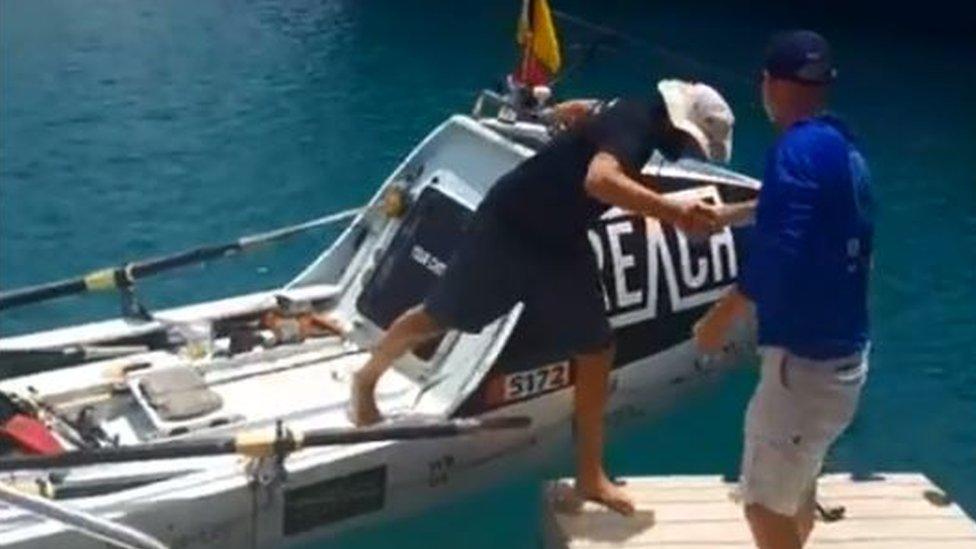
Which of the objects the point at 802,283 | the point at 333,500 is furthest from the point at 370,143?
the point at 802,283

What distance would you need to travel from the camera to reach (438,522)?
8570 mm

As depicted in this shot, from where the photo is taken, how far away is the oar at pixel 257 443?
7.09 metres

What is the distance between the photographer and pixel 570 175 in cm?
762

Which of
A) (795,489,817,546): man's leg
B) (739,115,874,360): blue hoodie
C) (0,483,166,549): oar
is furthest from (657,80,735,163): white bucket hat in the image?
(0,483,166,549): oar

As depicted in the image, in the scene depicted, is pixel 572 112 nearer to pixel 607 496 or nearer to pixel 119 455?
pixel 607 496

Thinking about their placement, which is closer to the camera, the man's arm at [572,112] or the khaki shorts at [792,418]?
the khaki shorts at [792,418]

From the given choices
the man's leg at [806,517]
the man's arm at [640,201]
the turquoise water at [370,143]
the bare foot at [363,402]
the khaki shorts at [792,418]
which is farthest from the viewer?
the turquoise water at [370,143]

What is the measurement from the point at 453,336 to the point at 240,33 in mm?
12692

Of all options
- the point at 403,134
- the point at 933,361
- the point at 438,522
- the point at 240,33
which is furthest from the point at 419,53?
the point at 438,522

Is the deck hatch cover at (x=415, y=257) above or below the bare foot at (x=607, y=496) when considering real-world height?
above

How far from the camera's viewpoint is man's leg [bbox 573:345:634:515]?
305 inches

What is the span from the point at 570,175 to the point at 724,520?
5.23ft

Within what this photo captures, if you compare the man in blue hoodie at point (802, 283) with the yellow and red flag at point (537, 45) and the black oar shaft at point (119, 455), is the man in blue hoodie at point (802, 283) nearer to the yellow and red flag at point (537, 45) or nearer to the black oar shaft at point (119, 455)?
the black oar shaft at point (119, 455)

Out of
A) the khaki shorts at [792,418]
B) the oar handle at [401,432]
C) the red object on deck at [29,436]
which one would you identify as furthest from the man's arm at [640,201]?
the red object on deck at [29,436]
